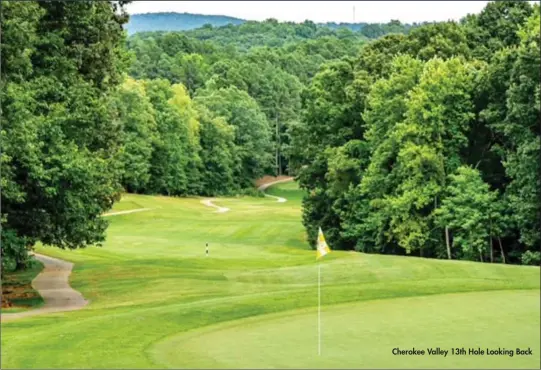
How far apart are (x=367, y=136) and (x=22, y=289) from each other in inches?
1061

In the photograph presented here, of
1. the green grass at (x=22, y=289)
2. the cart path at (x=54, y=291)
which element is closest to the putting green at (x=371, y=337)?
the cart path at (x=54, y=291)

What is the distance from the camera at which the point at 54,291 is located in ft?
100

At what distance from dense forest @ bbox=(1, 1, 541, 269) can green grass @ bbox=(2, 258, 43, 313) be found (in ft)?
4.22

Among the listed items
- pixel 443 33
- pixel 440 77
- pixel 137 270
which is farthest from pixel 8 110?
pixel 443 33

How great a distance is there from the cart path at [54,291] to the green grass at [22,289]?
238mm

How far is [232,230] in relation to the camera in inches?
2643

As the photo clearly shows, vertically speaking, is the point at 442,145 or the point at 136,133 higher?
the point at 442,145

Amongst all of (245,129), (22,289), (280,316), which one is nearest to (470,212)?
(22,289)

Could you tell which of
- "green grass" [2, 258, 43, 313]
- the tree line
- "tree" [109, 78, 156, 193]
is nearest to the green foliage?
"green grass" [2, 258, 43, 313]

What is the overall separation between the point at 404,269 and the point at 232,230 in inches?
1541

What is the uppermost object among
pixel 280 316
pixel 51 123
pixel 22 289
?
pixel 51 123

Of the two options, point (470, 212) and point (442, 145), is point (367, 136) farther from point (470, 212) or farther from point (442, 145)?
point (470, 212)

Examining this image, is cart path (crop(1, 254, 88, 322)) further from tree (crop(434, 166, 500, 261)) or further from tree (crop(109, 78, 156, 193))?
tree (crop(109, 78, 156, 193))

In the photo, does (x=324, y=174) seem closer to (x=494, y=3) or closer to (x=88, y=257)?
(x=494, y=3)
